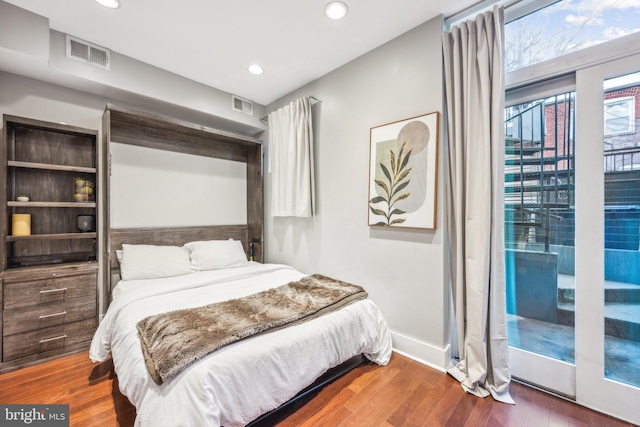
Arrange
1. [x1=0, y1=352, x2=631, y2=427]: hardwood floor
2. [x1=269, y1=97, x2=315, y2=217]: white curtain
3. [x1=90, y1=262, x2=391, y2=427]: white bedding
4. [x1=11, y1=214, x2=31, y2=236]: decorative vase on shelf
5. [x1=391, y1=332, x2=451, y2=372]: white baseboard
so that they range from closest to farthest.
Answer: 1. [x1=90, y1=262, x2=391, y2=427]: white bedding
2. [x1=0, y1=352, x2=631, y2=427]: hardwood floor
3. [x1=391, y1=332, x2=451, y2=372]: white baseboard
4. [x1=11, y1=214, x2=31, y2=236]: decorative vase on shelf
5. [x1=269, y1=97, x2=315, y2=217]: white curtain

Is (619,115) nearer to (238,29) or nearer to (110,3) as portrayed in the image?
(238,29)

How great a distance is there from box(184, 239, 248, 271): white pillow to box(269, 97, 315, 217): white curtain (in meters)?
0.67

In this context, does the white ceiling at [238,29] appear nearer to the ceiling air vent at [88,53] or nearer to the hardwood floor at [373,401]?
the ceiling air vent at [88,53]

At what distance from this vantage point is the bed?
46.8 inches

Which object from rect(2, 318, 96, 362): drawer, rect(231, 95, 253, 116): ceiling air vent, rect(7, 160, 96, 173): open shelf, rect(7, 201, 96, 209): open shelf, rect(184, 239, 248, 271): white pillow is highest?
rect(231, 95, 253, 116): ceiling air vent

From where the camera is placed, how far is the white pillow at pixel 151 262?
254 centimetres

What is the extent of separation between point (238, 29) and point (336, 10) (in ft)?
2.70

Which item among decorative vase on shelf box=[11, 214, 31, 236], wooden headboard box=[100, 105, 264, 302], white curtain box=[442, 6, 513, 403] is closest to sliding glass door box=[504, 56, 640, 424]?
white curtain box=[442, 6, 513, 403]

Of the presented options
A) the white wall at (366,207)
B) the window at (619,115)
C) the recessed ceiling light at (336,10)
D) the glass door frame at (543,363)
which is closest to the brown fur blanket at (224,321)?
the white wall at (366,207)

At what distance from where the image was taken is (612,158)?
1599mm

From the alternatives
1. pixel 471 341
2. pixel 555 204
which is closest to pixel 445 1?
pixel 555 204

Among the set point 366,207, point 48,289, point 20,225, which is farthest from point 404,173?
point 20,225

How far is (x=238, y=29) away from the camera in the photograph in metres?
2.19

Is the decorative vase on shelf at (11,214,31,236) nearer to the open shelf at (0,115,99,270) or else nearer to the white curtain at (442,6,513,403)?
the open shelf at (0,115,99,270)
